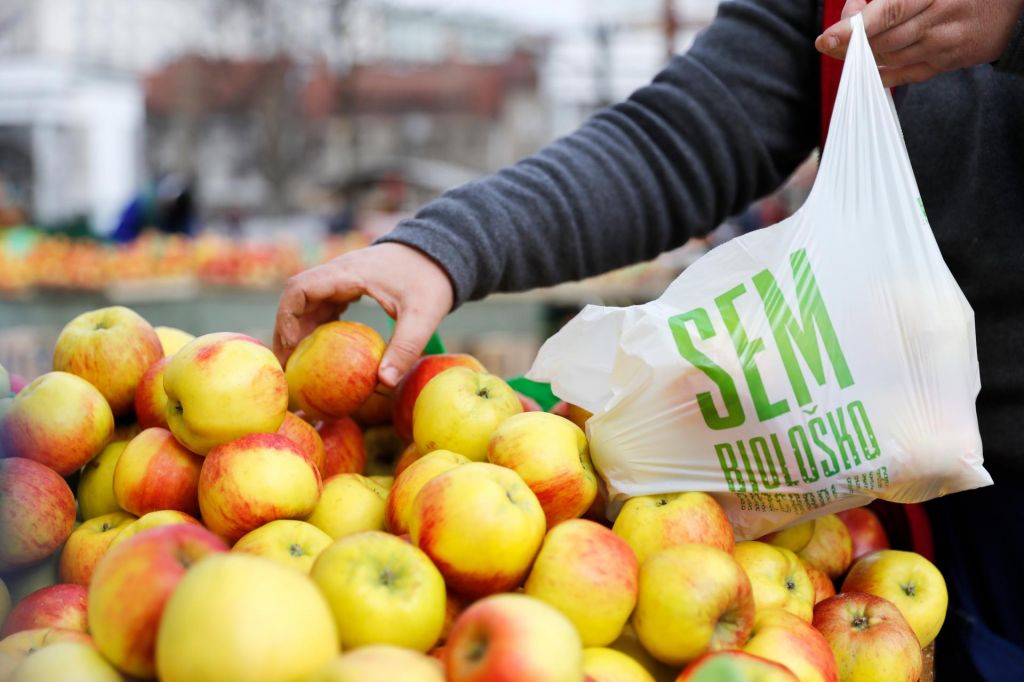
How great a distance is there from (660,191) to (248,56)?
61.3 ft

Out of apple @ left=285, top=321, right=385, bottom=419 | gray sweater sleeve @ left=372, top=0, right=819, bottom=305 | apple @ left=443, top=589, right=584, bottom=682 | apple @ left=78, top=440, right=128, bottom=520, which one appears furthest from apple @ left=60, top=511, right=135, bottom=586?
gray sweater sleeve @ left=372, top=0, right=819, bottom=305

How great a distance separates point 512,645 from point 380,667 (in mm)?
133

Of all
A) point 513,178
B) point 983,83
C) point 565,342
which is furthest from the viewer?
point 513,178

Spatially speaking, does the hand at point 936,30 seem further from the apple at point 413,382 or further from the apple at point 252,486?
the apple at point 252,486

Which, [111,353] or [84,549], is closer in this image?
[84,549]

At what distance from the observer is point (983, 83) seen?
1.71m

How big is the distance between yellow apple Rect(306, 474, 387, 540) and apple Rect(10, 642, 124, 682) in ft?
1.49

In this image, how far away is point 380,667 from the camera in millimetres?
Result: 853

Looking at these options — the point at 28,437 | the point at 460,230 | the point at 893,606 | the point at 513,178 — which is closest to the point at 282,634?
the point at 28,437

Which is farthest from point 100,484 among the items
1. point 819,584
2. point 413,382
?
point 819,584

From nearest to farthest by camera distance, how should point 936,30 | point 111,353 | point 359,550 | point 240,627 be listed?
point 240,627
point 359,550
point 936,30
point 111,353

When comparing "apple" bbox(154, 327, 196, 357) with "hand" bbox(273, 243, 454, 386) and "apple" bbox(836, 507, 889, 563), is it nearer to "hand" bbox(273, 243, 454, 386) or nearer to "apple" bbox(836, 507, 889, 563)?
"hand" bbox(273, 243, 454, 386)

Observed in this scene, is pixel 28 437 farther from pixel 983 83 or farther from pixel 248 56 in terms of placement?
pixel 248 56

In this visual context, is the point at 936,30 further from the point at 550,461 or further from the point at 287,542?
the point at 287,542
